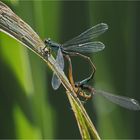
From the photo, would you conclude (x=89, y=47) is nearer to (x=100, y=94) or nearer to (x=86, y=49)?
(x=86, y=49)

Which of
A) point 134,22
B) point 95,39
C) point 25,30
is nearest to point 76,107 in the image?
point 25,30

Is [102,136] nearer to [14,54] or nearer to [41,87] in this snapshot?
[41,87]

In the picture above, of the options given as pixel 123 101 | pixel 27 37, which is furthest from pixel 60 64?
pixel 123 101

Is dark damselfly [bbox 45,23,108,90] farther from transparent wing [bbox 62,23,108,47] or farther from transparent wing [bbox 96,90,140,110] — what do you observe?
transparent wing [bbox 96,90,140,110]

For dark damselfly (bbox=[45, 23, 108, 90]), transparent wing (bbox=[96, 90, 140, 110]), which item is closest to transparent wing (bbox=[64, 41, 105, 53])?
dark damselfly (bbox=[45, 23, 108, 90])

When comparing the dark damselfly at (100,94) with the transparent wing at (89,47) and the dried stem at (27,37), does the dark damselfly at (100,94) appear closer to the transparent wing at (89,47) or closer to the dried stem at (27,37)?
the transparent wing at (89,47)

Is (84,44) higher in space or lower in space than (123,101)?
higher

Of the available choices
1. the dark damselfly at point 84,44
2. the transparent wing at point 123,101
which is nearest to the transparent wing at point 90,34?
the dark damselfly at point 84,44
